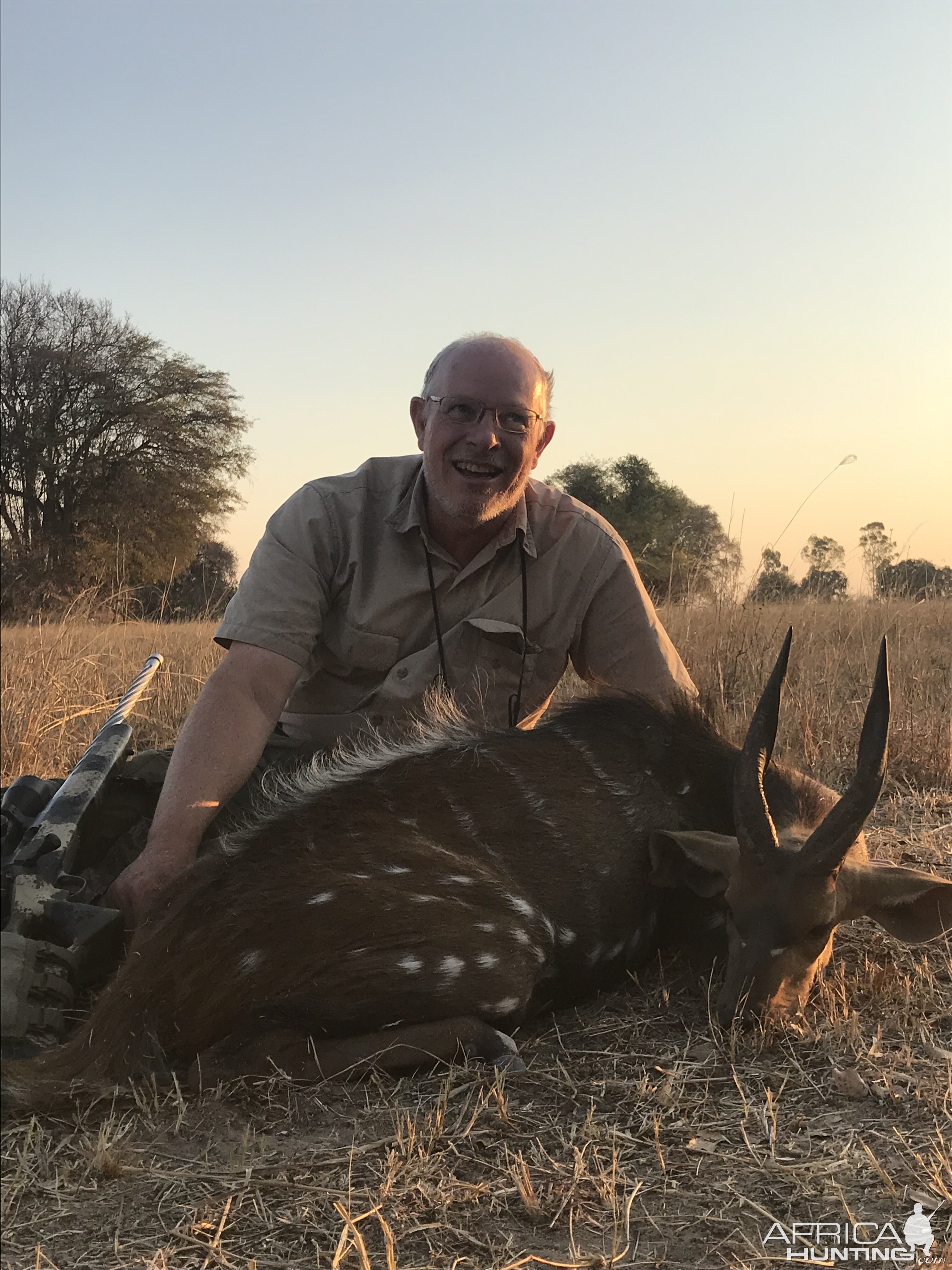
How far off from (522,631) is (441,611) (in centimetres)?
35

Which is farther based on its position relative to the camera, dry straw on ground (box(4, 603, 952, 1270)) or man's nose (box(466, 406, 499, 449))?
man's nose (box(466, 406, 499, 449))

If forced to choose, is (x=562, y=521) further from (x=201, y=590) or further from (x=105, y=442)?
(x=105, y=442)

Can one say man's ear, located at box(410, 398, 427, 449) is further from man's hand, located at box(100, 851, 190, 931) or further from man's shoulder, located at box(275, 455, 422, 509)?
man's hand, located at box(100, 851, 190, 931)

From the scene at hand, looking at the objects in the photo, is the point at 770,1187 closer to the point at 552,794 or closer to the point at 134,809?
the point at 552,794

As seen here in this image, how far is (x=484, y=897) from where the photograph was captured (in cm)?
319

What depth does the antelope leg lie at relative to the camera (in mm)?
2877

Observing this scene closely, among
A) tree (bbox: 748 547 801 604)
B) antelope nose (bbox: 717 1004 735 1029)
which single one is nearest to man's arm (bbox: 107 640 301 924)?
antelope nose (bbox: 717 1004 735 1029)

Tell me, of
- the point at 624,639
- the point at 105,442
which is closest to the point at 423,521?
the point at 624,639

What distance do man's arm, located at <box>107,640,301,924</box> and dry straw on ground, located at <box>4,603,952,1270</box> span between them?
31.7 inches

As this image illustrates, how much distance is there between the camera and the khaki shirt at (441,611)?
14.8 ft

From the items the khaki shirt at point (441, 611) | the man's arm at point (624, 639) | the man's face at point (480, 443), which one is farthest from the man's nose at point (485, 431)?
the man's arm at point (624, 639)

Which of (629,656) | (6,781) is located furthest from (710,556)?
(6,781)

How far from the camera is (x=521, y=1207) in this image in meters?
2.33

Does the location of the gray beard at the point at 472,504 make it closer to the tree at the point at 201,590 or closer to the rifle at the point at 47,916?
the tree at the point at 201,590
